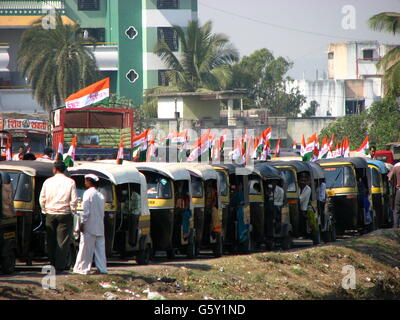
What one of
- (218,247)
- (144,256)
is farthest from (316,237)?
(144,256)

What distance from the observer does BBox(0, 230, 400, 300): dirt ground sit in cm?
1388

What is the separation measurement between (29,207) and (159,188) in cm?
388

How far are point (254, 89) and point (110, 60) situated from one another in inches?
544

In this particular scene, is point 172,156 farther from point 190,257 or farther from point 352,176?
Answer: point 190,257

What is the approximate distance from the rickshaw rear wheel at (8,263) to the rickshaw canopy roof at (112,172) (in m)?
2.45

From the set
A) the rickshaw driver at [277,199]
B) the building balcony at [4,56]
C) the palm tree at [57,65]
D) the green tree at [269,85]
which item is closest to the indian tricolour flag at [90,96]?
the rickshaw driver at [277,199]

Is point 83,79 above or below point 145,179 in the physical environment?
above

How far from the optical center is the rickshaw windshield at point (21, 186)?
658 inches

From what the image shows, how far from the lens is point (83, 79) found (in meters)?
52.7

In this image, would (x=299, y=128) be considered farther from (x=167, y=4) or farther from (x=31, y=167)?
(x=31, y=167)

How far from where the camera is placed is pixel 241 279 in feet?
56.1

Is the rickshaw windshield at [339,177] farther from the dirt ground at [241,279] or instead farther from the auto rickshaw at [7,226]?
the auto rickshaw at [7,226]

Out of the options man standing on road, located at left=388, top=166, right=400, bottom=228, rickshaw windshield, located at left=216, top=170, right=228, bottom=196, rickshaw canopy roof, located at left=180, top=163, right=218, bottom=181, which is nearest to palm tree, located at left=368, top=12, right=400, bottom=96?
man standing on road, located at left=388, top=166, right=400, bottom=228
